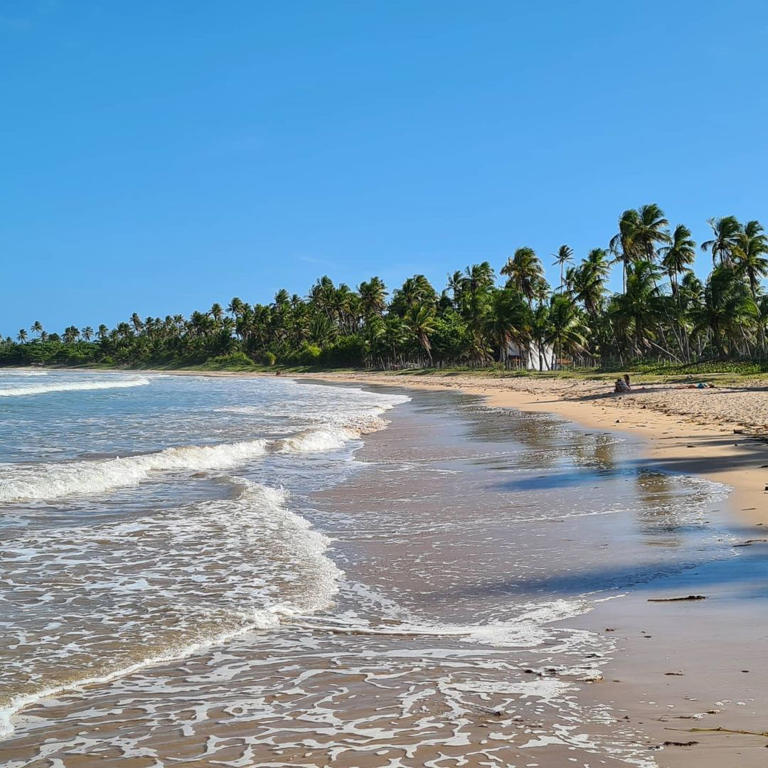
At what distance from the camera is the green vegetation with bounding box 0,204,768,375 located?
5372cm

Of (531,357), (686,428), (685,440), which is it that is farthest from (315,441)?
(531,357)

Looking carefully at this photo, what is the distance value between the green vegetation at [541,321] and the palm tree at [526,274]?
0.12m

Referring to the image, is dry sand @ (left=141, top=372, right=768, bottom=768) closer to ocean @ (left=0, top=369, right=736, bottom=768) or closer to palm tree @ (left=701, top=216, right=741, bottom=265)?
ocean @ (left=0, top=369, right=736, bottom=768)

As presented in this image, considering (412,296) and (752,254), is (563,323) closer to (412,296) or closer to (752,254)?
(752,254)

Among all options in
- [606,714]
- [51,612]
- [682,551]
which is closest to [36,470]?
[51,612]

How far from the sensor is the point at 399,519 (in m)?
10.2

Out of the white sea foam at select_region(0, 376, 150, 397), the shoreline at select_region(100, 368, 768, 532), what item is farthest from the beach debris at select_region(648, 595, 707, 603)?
the white sea foam at select_region(0, 376, 150, 397)

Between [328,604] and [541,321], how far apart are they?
65.9 m

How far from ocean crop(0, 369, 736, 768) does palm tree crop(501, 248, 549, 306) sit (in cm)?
6705

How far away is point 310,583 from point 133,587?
5.51ft

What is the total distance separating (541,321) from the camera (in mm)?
70312

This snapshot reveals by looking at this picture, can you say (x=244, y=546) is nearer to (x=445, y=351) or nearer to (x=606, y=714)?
(x=606, y=714)

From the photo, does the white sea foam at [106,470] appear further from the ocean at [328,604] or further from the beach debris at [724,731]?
the beach debris at [724,731]

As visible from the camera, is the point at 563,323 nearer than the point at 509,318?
Yes
